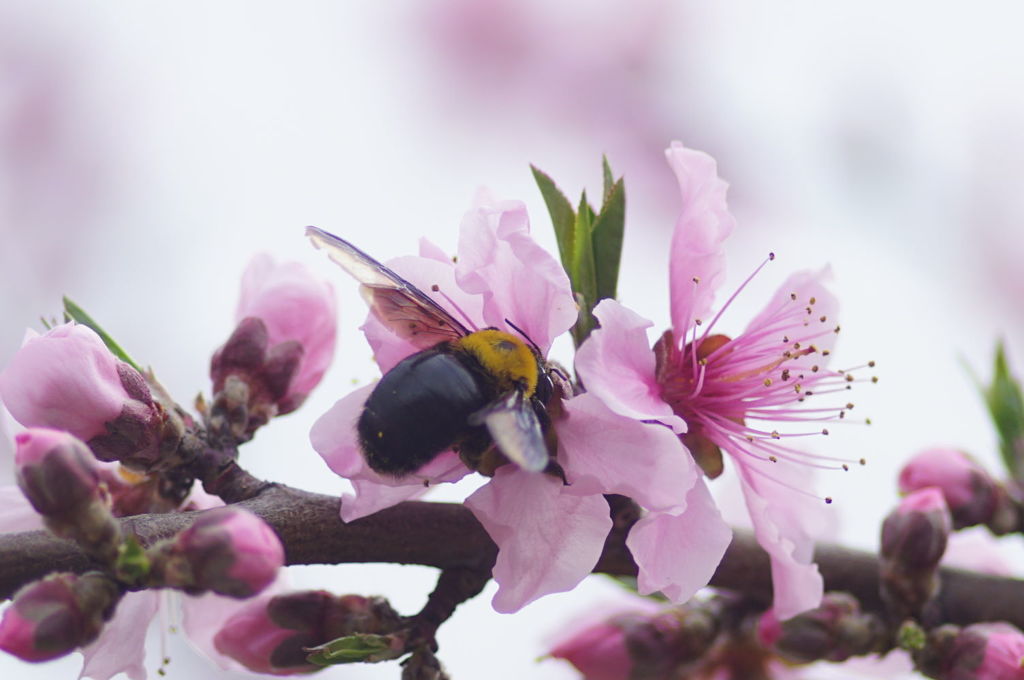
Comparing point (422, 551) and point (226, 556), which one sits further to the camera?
point (422, 551)

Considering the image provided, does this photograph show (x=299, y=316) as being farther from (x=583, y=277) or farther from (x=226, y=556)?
(x=226, y=556)

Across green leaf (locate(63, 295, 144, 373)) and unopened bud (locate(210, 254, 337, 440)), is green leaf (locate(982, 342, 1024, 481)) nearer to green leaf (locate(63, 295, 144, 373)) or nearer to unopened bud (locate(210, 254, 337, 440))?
unopened bud (locate(210, 254, 337, 440))

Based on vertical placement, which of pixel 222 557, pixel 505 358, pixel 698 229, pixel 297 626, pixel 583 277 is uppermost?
pixel 698 229

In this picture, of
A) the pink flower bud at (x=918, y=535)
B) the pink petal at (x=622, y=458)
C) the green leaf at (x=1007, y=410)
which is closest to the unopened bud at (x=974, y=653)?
the pink flower bud at (x=918, y=535)

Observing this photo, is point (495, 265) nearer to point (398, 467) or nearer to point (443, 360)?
point (443, 360)

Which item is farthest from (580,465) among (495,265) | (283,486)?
(283,486)

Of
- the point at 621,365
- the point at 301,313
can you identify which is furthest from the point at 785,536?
the point at 301,313

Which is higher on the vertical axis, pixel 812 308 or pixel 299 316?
pixel 812 308
